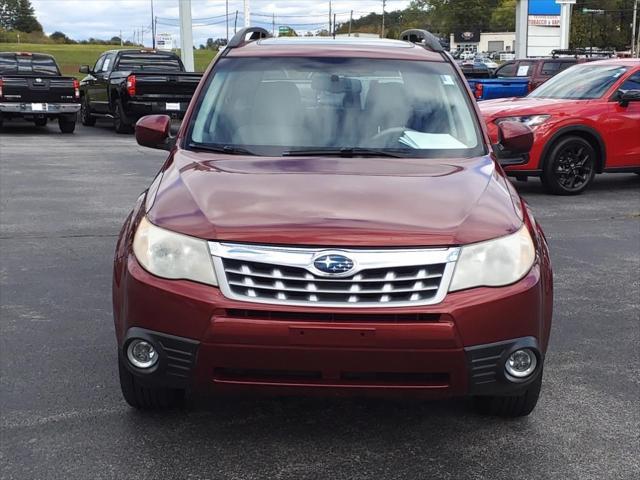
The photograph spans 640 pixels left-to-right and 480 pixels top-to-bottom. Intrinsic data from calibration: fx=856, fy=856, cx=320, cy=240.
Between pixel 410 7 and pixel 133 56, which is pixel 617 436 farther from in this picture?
pixel 410 7

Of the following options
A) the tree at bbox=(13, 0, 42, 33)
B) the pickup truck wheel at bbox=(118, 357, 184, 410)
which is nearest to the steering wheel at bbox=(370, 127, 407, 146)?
the pickup truck wheel at bbox=(118, 357, 184, 410)

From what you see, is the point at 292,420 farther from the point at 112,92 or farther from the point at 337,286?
the point at 112,92

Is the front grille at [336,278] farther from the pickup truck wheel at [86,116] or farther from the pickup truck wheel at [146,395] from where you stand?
the pickup truck wheel at [86,116]

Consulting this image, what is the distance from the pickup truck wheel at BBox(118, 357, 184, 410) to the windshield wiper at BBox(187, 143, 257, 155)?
3.89 feet

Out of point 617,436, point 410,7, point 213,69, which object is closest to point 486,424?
point 617,436

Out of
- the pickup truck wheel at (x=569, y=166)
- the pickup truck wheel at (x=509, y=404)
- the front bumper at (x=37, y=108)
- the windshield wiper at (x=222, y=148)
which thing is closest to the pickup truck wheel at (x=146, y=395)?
the windshield wiper at (x=222, y=148)

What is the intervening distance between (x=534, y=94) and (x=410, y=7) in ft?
498

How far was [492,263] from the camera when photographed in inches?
128

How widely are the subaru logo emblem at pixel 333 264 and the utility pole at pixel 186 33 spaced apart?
2154cm

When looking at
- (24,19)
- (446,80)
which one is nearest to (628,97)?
(446,80)

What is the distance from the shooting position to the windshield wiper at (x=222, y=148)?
13.8 feet

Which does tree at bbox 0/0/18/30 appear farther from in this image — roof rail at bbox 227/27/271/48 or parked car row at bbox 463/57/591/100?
roof rail at bbox 227/27/271/48

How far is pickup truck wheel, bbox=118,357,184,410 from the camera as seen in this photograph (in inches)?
147

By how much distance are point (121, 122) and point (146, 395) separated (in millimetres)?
16130
